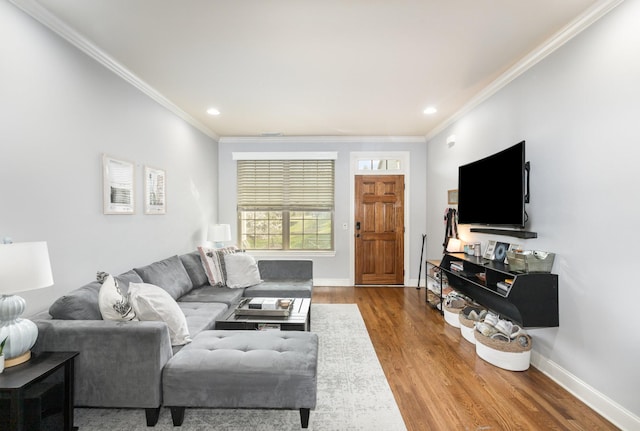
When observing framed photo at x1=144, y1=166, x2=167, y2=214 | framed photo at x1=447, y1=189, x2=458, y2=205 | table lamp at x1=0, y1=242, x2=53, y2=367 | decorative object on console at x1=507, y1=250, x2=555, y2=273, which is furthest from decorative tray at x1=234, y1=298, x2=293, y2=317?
framed photo at x1=447, y1=189, x2=458, y2=205

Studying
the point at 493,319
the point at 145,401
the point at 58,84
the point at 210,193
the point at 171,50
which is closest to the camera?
the point at 145,401

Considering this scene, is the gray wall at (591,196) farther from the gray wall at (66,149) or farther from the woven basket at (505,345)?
the gray wall at (66,149)

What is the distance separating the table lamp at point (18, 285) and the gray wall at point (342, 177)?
12.8ft

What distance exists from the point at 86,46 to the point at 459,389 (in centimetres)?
390

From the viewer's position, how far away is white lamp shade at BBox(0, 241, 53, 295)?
4.68 ft

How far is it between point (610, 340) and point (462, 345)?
1271 mm

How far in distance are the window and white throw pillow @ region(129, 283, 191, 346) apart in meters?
3.32

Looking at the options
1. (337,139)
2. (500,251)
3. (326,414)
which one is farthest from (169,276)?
(337,139)

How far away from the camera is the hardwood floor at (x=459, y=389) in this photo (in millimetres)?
1923

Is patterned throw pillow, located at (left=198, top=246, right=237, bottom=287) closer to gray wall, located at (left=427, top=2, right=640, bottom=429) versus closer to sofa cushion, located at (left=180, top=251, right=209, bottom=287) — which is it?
sofa cushion, located at (left=180, top=251, right=209, bottom=287)

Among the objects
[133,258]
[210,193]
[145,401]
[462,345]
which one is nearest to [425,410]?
[462,345]

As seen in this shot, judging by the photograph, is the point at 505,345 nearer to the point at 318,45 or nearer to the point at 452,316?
the point at 452,316

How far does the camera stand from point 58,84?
7.19 feet

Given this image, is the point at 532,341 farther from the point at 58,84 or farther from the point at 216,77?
the point at 58,84
